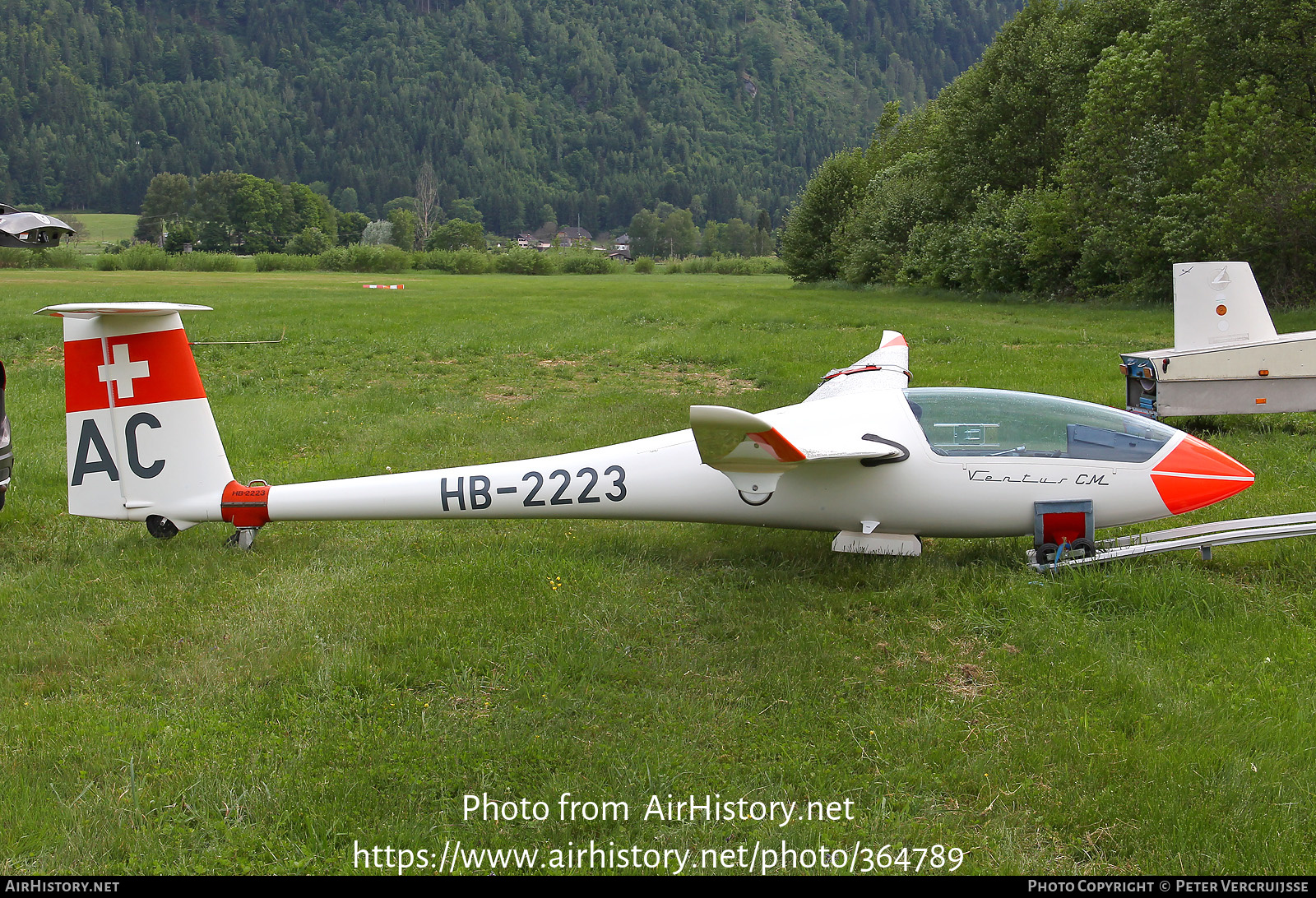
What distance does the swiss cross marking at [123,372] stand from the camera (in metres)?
7.09

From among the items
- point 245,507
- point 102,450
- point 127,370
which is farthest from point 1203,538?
point 102,450

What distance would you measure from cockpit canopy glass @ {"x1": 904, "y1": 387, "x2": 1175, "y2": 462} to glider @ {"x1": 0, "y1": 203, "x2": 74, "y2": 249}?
20.5 feet

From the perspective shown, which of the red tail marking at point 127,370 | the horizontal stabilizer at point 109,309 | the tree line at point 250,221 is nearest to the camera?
the horizontal stabilizer at point 109,309

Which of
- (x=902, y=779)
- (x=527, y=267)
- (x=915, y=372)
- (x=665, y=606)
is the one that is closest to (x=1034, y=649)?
(x=902, y=779)

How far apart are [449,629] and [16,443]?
9.18 metres

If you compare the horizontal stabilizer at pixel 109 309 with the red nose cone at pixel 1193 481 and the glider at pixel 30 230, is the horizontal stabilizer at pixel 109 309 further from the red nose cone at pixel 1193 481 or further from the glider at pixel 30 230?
the red nose cone at pixel 1193 481

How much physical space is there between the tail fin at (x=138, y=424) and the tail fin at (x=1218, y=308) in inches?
452

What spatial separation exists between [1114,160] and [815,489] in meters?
31.1

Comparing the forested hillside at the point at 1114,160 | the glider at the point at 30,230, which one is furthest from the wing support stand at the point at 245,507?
the forested hillside at the point at 1114,160

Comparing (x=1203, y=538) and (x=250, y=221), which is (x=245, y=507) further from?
(x=250, y=221)

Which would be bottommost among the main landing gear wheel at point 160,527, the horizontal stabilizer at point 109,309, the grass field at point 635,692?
the grass field at point 635,692

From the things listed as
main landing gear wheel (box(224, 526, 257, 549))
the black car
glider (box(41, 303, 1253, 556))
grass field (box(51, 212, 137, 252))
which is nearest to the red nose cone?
glider (box(41, 303, 1253, 556))

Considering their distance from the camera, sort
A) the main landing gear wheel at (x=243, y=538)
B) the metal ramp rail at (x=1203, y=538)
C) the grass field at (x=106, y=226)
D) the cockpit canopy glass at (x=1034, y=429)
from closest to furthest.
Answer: the metal ramp rail at (x=1203, y=538)
the cockpit canopy glass at (x=1034, y=429)
the main landing gear wheel at (x=243, y=538)
the grass field at (x=106, y=226)

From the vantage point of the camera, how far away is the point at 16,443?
11.7m
